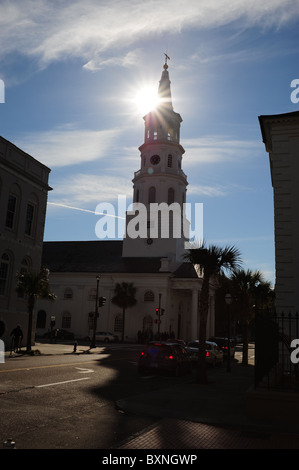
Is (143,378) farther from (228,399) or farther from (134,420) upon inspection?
(134,420)

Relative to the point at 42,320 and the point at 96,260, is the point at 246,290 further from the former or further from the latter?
the point at 42,320

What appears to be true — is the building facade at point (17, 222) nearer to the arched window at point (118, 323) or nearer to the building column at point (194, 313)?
the arched window at point (118, 323)

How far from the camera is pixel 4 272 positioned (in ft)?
105

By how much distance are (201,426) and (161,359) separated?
10.9 m

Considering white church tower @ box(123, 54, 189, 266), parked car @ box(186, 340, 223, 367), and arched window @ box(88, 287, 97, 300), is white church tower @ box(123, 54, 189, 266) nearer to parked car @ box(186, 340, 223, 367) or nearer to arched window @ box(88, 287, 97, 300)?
arched window @ box(88, 287, 97, 300)

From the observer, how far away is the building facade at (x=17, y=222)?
31.6m

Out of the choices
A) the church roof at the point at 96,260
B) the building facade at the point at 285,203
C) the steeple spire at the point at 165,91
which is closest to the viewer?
the building facade at the point at 285,203

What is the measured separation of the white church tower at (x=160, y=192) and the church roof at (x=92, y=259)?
213 cm

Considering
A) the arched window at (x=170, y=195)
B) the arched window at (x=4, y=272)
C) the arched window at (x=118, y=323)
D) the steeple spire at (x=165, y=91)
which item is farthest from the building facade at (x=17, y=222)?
the steeple spire at (x=165, y=91)

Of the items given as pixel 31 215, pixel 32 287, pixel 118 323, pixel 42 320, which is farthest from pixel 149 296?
pixel 32 287

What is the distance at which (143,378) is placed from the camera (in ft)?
59.2

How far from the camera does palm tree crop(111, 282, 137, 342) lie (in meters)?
61.6
